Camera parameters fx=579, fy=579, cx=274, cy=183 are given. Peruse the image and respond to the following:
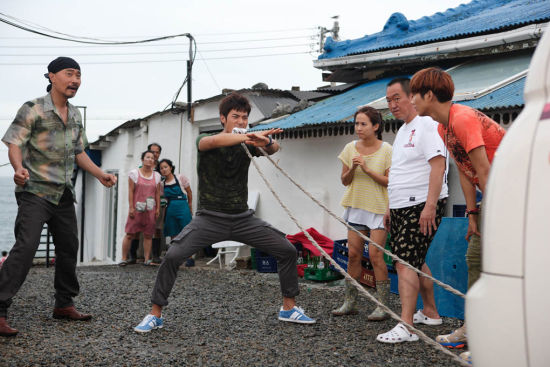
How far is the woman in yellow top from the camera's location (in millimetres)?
5141

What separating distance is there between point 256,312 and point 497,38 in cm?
525

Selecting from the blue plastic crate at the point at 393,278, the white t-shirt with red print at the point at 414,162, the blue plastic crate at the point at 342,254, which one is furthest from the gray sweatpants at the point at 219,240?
the blue plastic crate at the point at 342,254

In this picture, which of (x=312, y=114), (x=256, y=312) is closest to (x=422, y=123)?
(x=256, y=312)

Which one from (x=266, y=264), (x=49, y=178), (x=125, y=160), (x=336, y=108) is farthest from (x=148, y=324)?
(x=125, y=160)

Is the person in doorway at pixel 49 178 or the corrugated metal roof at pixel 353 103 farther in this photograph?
the corrugated metal roof at pixel 353 103

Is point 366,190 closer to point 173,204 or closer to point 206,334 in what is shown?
A: point 206,334

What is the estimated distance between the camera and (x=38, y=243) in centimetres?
470

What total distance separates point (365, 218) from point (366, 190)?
266 millimetres

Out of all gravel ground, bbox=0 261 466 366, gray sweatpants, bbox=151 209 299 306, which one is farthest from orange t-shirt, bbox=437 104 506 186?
gray sweatpants, bbox=151 209 299 306

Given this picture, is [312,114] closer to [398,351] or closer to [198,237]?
[198,237]

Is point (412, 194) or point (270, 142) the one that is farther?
point (270, 142)

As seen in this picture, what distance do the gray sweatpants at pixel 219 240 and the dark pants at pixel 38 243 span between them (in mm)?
913

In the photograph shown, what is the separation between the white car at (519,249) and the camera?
6.21ft

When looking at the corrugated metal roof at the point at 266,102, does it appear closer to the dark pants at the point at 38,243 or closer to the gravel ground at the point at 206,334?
the gravel ground at the point at 206,334
